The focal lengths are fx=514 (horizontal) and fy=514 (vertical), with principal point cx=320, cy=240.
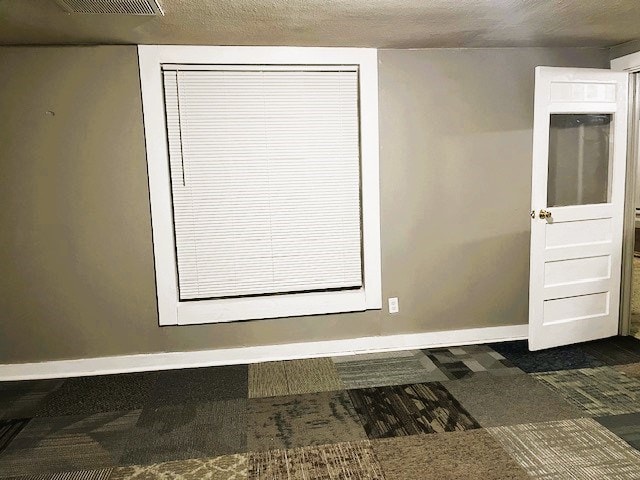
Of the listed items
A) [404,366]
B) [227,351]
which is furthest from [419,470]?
[227,351]

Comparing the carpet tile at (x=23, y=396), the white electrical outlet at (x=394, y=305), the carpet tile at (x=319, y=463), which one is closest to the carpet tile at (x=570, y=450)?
the carpet tile at (x=319, y=463)

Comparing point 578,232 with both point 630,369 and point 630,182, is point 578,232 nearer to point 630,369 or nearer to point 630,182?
point 630,182

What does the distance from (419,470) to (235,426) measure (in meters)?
1.03

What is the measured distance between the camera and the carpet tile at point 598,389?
2859mm

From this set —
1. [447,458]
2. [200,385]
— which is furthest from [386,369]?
[200,385]

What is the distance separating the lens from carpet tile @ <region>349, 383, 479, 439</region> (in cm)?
270

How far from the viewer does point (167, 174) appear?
3500 millimetres

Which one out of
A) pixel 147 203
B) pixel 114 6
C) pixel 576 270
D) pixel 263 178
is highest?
pixel 114 6

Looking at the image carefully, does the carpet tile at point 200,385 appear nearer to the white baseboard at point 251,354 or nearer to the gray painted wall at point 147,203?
the white baseboard at point 251,354

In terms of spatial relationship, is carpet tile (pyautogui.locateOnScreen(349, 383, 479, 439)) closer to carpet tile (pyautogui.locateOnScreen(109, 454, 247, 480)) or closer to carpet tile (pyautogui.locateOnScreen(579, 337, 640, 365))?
carpet tile (pyautogui.locateOnScreen(109, 454, 247, 480))

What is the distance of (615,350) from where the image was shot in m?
3.73

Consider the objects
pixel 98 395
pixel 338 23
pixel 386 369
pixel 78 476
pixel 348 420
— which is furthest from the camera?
pixel 386 369

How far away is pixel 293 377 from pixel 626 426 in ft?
6.31

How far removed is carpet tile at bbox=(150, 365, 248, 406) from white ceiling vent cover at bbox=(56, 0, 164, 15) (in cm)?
222
